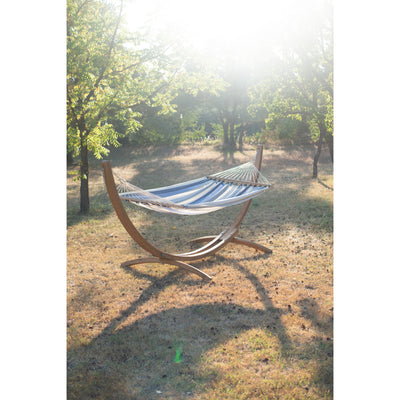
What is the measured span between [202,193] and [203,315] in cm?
136

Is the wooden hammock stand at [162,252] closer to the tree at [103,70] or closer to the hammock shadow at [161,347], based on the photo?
the hammock shadow at [161,347]

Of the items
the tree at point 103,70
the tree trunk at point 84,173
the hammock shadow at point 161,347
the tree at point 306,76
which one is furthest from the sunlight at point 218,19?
the hammock shadow at point 161,347

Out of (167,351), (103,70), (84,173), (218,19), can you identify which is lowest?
(167,351)

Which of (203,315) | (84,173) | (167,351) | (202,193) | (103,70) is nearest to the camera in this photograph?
(167,351)

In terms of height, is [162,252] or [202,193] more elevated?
[202,193]

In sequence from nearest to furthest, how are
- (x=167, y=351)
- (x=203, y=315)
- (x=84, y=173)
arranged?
1. (x=167, y=351)
2. (x=203, y=315)
3. (x=84, y=173)

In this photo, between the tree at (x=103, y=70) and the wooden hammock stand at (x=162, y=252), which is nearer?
the wooden hammock stand at (x=162, y=252)

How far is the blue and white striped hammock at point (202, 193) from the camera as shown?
3.02 metres

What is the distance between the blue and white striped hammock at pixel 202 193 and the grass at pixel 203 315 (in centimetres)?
68

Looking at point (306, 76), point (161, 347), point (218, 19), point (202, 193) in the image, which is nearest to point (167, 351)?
point (161, 347)

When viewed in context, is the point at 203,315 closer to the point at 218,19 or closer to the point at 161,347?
the point at 161,347

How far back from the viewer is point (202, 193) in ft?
12.0

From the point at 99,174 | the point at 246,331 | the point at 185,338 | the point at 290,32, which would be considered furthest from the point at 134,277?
the point at 290,32

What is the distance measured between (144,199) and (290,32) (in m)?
6.59
